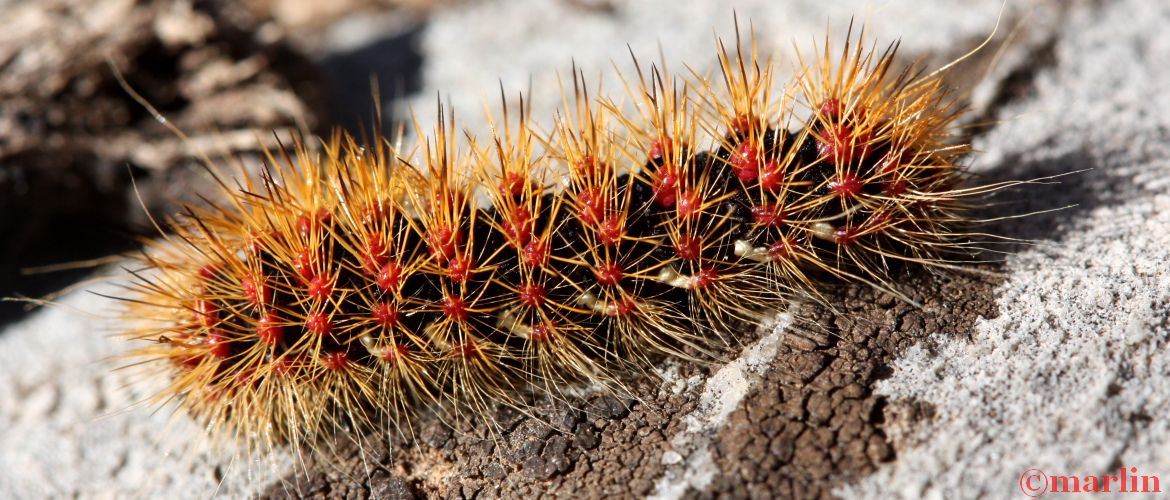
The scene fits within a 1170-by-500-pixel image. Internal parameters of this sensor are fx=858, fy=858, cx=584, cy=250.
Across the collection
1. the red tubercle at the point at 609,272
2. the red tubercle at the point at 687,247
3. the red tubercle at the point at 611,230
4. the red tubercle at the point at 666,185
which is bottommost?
the red tubercle at the point at 609,272

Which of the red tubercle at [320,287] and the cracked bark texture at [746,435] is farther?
the red tubercle at [320,287]

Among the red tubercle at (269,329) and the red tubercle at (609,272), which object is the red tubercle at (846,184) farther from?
the red tubercle at (269,329)

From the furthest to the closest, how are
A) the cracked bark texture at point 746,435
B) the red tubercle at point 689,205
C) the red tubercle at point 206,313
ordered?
the red tubercle at point 206,313, the red tubercle at point 689,205, the cracked bark texture at point 746,435

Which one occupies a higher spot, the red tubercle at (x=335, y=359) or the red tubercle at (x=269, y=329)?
the red tubercle at (x=269, y=329)

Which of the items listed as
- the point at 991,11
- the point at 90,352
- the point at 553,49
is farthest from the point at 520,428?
the point at 991,11

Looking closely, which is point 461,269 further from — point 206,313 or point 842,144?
point 842,144

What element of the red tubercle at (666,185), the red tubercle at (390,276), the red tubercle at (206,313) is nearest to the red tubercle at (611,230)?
the red tubercle at (666,185)

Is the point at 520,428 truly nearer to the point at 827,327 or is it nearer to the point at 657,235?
the point at 657,235
